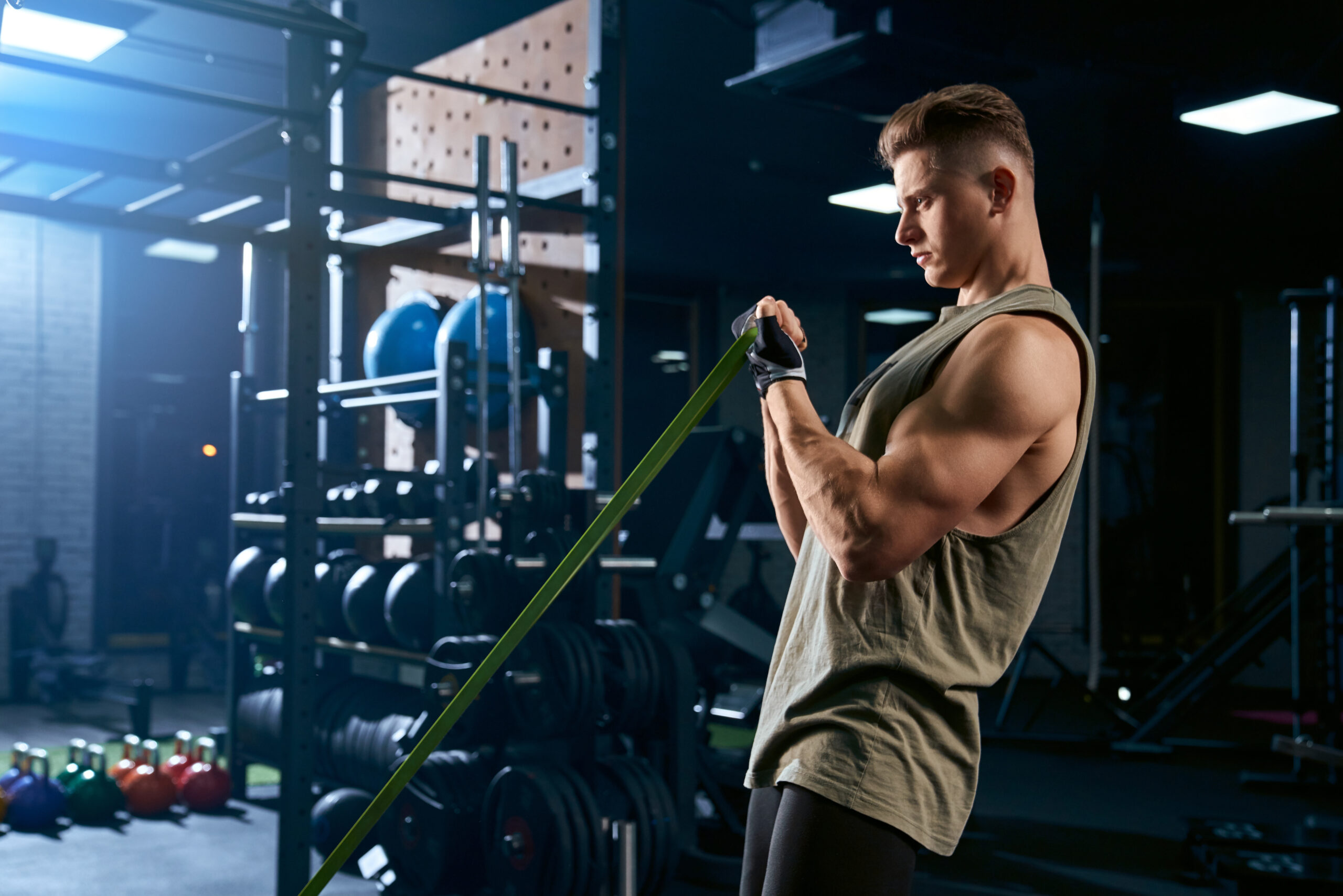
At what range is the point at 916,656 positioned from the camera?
40.4 inches

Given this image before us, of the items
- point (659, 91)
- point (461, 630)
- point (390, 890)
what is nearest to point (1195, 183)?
point (659, 91)

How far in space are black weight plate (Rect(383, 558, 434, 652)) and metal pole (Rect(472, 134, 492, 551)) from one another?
38cm

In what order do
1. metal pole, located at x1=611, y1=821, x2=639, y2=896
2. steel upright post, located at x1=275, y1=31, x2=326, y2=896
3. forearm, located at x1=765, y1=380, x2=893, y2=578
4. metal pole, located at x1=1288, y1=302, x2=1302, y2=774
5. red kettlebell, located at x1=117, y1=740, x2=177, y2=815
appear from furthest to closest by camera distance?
metal pole, located at x1=1288, y1=302, x2=1302, y2=774, red kettlebell, located at x1=117, y1=740, x2=177, y2=815, steel upright post, located at x1=275, y1=31, x2=326, y2=896, metal pole, located at x1=611, y1=821, x2=639, y2=896, forearm, located at x1=765, y1=380, x2=893, y2=578

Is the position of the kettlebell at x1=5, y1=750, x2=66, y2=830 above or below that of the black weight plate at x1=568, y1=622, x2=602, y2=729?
below

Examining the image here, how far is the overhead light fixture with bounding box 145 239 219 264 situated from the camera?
331 inches

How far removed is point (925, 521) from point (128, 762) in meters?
4.12

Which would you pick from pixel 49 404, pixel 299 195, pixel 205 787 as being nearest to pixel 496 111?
pixel 299 195

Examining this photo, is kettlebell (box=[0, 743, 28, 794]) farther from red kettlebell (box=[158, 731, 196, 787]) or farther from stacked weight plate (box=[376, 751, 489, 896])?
stacked weight plate (box=[376, 751, 489, 896])

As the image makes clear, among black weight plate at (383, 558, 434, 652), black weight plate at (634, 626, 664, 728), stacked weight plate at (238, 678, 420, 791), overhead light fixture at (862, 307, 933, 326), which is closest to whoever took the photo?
black weight plate at (634, 626, 664, 728)

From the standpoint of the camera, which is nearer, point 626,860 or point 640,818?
point 626,860

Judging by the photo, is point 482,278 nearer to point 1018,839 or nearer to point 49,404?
point 1018,839

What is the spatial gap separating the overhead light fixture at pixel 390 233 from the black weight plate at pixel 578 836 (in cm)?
191

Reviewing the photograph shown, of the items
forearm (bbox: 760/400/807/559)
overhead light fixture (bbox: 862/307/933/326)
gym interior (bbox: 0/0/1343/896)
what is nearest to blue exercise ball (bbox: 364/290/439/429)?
gym interior (bbox: 0/0/1343/896)

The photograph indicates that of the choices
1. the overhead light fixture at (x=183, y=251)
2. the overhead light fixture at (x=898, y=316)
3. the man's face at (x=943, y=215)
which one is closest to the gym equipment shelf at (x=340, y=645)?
the man's face at (x=943, y=215)
